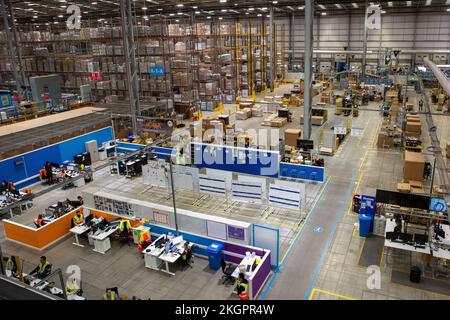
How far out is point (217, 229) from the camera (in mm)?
14453

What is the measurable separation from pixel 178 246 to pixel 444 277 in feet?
31.4

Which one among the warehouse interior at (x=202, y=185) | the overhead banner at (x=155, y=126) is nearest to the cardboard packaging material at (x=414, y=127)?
the warehouse interior at (x=202, y=185)

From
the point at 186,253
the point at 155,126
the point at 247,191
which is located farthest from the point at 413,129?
the point at 186,253

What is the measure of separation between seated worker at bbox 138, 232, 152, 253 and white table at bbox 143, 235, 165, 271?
585 millimetres

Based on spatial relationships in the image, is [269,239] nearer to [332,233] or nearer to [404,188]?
[332,233]

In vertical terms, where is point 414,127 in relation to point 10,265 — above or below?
above

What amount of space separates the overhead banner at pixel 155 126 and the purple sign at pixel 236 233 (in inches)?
435

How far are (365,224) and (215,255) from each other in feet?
21.5

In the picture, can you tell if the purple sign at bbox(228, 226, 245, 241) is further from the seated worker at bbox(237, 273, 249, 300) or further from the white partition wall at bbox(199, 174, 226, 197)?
the white partition wall at bbox(199, 174, 226, 197)

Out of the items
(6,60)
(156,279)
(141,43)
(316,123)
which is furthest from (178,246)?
(6,60)

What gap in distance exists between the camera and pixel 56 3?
3791 centimetres

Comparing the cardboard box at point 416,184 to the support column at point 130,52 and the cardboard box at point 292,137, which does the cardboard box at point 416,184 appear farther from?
the support column at point 130,52

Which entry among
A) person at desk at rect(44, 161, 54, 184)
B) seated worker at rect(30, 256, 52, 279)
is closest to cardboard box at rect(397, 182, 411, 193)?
seated worker at rect(30, 256, 52, 279)
